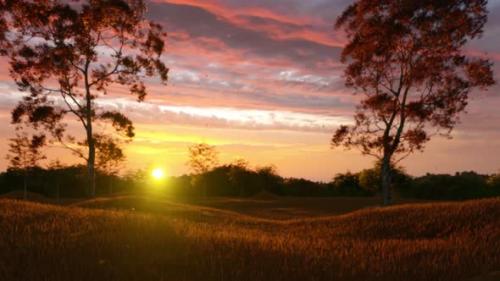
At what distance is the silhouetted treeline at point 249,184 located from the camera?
215 feet

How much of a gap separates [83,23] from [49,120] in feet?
22.9

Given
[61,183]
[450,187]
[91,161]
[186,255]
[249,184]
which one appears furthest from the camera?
[61,183]

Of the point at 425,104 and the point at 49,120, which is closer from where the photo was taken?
the point at 425,104

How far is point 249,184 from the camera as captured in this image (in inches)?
2881

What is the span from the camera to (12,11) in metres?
39.2

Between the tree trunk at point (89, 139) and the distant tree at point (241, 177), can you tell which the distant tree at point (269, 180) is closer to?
the distant tree at point (241, 177)

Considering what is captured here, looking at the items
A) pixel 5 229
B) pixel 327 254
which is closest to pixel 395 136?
pixel 327 254

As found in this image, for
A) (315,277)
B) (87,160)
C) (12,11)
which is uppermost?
(12,11)

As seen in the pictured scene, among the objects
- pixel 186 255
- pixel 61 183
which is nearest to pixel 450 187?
pixel 61 183

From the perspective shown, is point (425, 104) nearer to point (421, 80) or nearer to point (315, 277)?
point (421, 80)

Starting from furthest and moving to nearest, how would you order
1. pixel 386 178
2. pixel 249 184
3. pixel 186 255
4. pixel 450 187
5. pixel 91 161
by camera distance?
1. pixel 249 184
2. pixel 450 187
3. pixel 91 161
4. pixel 386 178
5. pixel 186 255

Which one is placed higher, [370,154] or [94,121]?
[94,121]

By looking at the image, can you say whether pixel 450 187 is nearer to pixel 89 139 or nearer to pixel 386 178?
pixel 386 178

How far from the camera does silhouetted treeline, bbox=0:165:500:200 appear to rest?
215 feet
